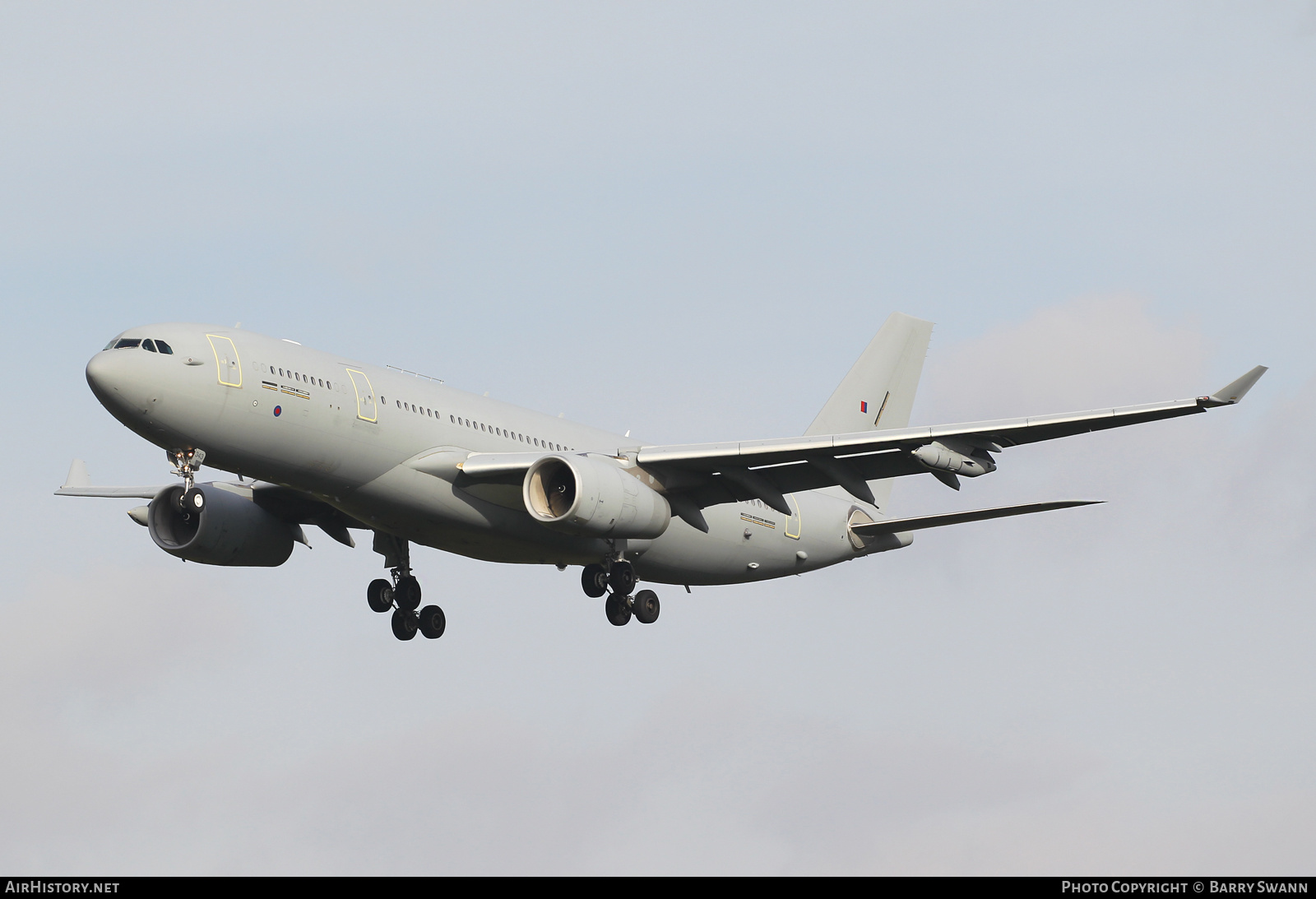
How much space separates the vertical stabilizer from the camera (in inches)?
1799

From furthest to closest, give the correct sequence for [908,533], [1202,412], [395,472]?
[908,533], [395,472], [1202,412]

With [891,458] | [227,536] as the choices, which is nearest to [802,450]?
[891,458]

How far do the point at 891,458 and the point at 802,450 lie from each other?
Answer: 196cm

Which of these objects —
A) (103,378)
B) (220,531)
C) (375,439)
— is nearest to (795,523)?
(375,439)

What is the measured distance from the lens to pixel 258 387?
31.3 m

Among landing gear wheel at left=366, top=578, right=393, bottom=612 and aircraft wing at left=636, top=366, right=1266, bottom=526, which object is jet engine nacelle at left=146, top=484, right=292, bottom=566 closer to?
landing gear wheel at left=366, top=578, right=393, bottom=612

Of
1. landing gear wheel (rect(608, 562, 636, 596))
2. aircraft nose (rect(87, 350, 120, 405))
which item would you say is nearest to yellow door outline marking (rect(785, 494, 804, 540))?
landing gear wheel (rect(608, 562, 636, 596))

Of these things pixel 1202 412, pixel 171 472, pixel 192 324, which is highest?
pixel 192 324

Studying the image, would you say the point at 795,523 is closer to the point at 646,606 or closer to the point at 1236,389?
the point at 646,606

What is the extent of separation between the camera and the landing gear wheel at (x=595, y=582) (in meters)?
37.0

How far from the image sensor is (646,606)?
37.4 m

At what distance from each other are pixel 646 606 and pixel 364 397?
8.56m

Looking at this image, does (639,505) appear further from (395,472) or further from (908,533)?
(908,533)

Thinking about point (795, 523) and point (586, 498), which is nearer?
point (586, 498)
